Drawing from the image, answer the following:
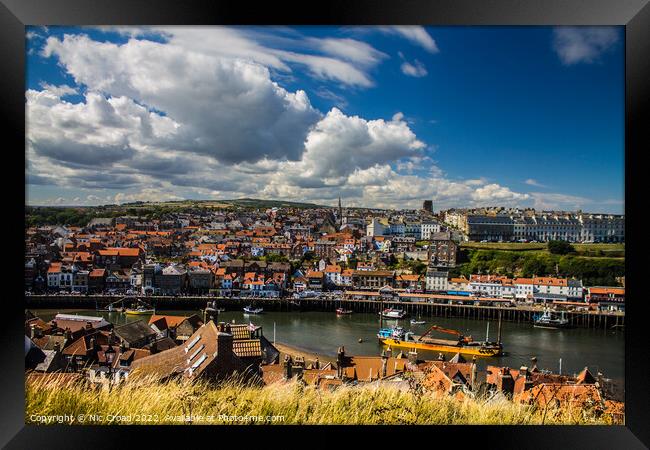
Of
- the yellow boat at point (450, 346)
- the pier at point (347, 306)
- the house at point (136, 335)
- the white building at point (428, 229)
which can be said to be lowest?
the yellow boat at point (450, 346)

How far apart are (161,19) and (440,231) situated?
21.9ft

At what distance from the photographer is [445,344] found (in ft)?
25.8

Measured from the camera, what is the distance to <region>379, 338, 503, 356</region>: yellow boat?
733cm

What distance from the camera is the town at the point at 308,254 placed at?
5.87 meters

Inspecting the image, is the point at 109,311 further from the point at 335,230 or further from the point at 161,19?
the point at 161,19

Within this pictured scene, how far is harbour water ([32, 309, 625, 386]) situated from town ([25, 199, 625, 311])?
0.47 meters

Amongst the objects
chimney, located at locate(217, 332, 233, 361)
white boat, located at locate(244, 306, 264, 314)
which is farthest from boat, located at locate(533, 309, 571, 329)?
chimney, located at locate(217, 332, 233, 361)

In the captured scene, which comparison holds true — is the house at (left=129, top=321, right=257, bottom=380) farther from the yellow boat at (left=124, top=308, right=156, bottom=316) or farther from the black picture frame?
the yellow boat at (left=124, top=308, right=156, bottom=316)

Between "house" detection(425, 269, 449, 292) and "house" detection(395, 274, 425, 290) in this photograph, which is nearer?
"house" detection(425, 269, 449, 292)

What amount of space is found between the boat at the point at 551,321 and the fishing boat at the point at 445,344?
2.05m

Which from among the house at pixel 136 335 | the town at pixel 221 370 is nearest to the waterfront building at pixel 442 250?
the town at pixel 221 370

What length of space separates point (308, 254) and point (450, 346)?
10.7ft

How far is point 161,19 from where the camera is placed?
183 cm

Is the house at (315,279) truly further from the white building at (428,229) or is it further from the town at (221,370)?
the town at (221,370)
